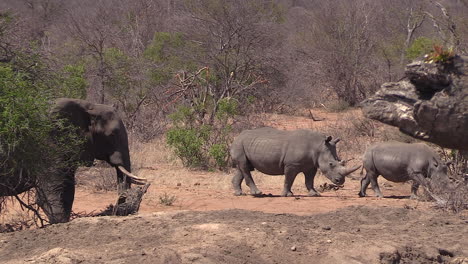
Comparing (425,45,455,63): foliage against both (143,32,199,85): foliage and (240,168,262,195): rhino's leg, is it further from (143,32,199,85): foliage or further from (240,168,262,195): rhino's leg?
(143,32,199,85): foliage

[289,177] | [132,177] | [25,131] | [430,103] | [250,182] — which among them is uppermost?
[430,103]

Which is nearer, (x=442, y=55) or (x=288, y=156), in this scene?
(x=442, y=55)

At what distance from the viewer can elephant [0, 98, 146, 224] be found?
31.7 feet

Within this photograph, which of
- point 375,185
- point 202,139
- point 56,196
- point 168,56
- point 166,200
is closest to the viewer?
point 56,196

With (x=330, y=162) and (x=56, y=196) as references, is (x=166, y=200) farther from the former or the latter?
(x=330, y=162)

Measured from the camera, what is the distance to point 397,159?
1273 cm

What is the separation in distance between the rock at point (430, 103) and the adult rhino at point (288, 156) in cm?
849

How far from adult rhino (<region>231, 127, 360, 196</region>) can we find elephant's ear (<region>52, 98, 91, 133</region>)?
3.64 m

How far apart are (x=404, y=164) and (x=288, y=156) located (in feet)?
6.45

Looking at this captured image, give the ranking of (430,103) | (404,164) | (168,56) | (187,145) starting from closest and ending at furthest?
(430,103), (404,164), (187,145), (168,56)

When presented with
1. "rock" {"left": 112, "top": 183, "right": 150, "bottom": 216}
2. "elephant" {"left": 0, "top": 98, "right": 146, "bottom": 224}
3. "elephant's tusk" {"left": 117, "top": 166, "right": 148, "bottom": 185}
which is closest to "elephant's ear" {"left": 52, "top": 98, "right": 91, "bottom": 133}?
"elephant" {"left": 0, "top": 98, "right": 146, "bottom": 224}

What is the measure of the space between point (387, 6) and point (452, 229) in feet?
99.1

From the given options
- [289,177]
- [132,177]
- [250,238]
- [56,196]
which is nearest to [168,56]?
[289,177]

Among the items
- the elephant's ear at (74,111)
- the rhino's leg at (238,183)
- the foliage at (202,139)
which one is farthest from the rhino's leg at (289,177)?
the elephant's ear at (74,111)
